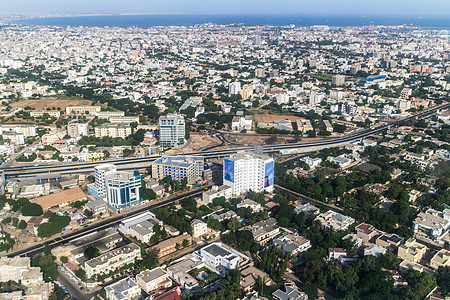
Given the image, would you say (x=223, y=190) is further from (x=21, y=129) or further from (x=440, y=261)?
(x=21, y=129)

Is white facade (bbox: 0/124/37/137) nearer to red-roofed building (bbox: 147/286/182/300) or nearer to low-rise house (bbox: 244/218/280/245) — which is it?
low-rise house (bbox: 244/218/280/245)

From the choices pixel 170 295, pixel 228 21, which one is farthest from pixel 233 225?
pixel 228 21

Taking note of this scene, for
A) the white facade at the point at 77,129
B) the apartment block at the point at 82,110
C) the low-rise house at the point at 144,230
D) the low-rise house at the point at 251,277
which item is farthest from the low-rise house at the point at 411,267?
the apartment block at the point at 82,110

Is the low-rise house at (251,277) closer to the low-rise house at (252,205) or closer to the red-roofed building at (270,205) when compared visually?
the low-rise house at (252,205)

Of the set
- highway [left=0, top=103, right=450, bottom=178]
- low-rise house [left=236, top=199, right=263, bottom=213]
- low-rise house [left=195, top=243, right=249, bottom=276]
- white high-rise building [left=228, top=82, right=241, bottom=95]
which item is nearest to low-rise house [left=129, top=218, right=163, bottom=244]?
low-rise house [left=195, top=243, right=249, bottom=276]

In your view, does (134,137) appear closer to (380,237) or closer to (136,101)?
(136,101)

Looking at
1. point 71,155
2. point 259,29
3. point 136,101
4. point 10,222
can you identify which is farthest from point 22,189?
point 259,29
